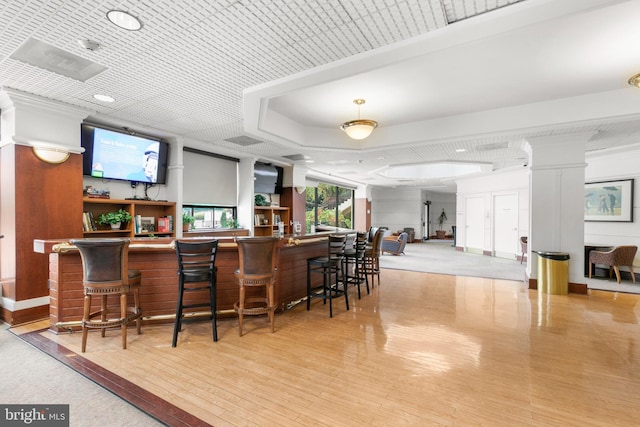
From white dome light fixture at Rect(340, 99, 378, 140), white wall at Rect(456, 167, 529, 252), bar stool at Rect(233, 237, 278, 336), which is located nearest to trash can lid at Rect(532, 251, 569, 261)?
white wall at Rect(456, 167, 529, 252)

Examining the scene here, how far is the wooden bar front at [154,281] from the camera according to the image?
3502 mm

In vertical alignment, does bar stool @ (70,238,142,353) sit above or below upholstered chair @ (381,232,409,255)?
above

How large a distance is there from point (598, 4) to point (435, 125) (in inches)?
144

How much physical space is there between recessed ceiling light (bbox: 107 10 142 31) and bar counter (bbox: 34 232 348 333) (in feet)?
7.01

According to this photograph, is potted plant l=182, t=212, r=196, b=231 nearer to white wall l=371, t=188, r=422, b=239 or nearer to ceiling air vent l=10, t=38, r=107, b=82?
ceiling air vent l=10, t=38, r=107, b=82

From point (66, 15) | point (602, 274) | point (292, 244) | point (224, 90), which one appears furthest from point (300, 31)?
point (602, 274)

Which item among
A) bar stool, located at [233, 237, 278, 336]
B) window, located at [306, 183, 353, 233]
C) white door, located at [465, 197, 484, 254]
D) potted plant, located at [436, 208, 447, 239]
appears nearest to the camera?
bar stool, located at [233, 237, 278, 336]

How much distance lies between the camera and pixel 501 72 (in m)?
3.84

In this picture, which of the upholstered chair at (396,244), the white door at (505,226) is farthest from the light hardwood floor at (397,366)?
the upholstered chair at (396,244)

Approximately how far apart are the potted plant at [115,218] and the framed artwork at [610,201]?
1018 cm

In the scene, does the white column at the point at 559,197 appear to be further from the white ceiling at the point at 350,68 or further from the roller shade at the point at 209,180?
the roller shade at the point at 209,180

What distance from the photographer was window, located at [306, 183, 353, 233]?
1201cm

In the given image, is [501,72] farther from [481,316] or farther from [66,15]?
[66,15]

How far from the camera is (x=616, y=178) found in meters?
6.97
